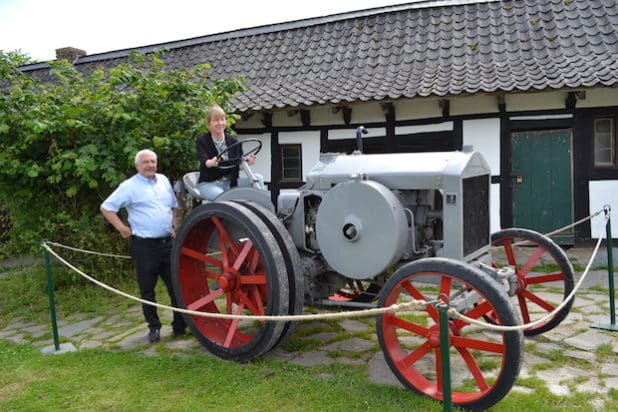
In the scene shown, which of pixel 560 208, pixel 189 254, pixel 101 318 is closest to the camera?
pixel 189 254

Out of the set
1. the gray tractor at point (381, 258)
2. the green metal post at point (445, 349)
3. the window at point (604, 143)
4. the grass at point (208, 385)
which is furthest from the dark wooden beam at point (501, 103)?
the green metal post at point (445, 349)

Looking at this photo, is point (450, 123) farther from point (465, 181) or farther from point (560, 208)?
point (465, 181)

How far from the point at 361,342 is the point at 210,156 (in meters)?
1.85

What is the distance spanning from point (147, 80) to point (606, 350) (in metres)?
4.92

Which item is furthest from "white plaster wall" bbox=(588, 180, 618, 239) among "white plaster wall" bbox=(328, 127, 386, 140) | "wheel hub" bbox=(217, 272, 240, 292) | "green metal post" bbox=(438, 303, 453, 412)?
"green metal post" bbox=(438, 303, 453, 412)

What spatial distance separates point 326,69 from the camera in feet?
31.4

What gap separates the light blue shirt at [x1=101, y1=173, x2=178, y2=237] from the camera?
4152 mm

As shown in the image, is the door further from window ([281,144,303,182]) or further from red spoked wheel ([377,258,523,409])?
red spoked wheel ([377,258,523,409])

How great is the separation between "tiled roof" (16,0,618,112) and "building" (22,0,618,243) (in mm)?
29

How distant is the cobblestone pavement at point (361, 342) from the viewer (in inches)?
135

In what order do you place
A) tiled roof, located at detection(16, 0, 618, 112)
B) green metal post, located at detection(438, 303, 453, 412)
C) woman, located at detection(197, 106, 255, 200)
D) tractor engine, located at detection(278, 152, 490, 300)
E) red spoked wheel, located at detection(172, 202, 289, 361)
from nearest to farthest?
green metal post, located at detection(438, 303, 453, 412) < tractor engine, located at detection(278, 152, 490, 300) < red spoked wheel, located at detection(172, 202, 289, 361) < woman, located at detection(197, 106, 255, 200) < tiled roof, located at detection(16, 0, 618, 112)

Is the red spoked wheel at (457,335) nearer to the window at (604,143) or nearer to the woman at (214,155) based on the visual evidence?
the woman at (214,155)

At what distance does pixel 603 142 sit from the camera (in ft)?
25.6

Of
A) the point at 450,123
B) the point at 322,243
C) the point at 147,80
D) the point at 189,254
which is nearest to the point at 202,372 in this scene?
the point at 189,254
